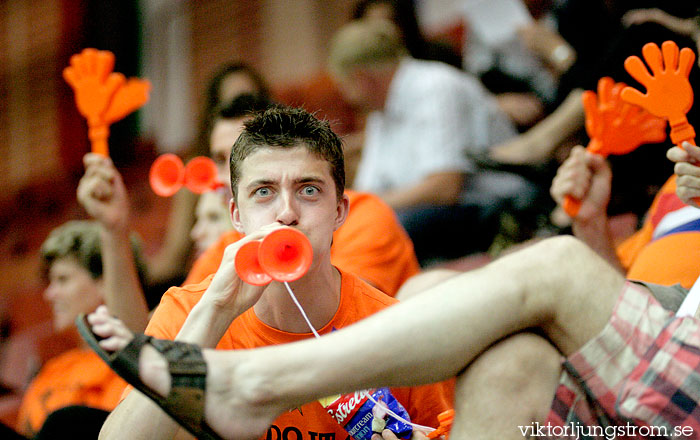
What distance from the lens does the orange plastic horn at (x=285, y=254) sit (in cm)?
131

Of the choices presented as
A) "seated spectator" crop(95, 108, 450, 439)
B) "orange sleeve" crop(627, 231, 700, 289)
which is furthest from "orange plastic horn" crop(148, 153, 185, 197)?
"orange sleeve" crop(627, 231, 700, 289)

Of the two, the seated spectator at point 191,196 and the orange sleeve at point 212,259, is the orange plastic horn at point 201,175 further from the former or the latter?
the seated spectator at point 191,196

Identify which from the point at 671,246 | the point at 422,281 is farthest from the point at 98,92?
the point at 671,246

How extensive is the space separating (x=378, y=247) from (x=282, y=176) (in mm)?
669

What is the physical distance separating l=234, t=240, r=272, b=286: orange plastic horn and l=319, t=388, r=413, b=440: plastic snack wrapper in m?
0.24

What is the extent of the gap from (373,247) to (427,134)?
93 centimetres

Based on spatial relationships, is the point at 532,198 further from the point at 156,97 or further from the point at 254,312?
the point at 156,97

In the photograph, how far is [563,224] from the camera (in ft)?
7.61

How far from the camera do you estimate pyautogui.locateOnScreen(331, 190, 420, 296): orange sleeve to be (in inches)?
Result: 79.3

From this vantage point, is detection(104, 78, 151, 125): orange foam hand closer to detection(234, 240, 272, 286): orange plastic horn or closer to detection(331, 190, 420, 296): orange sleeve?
detection(331, 190, 420, 296): orange sleeve

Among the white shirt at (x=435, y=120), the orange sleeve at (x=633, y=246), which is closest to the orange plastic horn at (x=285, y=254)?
the orange sleeve at (x=633, y=246)

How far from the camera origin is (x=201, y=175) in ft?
6.78

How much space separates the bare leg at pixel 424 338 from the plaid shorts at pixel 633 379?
0.03m

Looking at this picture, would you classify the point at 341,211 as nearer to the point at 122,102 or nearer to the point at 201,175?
the point at 201,175
